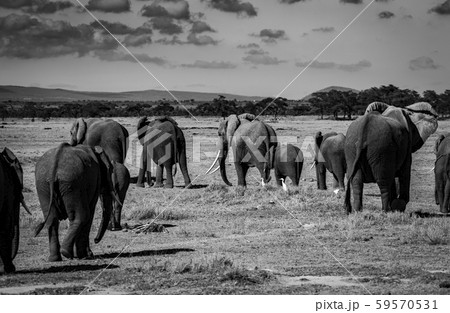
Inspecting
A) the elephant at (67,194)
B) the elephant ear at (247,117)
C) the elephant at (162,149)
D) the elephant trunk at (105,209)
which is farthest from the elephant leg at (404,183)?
the elephant ear at (247,117)

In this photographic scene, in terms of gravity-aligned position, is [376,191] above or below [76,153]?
below

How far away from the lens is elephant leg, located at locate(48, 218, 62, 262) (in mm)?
11938

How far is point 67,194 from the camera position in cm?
1189

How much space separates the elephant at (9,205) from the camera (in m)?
11.0

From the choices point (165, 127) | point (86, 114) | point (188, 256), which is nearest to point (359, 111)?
point (86, 114)

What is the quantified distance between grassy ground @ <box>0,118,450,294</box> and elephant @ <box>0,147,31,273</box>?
30cm

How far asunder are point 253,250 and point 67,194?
3108mm

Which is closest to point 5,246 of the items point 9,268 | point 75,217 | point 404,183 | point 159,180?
point 9,268

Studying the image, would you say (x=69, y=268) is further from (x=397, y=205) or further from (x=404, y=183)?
(x=404, y=183)

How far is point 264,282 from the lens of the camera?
10.6 m

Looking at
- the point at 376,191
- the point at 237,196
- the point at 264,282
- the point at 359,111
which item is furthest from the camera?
the point at 359,111

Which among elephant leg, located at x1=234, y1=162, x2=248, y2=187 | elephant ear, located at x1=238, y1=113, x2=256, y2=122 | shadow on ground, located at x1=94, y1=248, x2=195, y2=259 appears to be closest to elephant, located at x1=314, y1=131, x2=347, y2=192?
elephant leg, located at x1=234, y1=162, x2=248, y2=187
